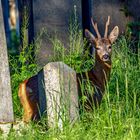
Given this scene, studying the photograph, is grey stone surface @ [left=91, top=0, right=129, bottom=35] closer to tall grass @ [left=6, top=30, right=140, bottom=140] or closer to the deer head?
the deer head

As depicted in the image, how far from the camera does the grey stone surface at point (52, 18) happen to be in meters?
12.0

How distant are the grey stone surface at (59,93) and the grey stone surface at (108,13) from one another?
4401 millimetres

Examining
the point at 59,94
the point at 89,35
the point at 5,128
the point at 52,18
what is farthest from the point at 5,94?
the point at 52,18

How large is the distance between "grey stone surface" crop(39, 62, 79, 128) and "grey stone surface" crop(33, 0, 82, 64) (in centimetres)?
422

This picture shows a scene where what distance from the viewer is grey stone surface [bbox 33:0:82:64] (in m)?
12.0

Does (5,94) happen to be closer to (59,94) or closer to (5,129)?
(5,129)

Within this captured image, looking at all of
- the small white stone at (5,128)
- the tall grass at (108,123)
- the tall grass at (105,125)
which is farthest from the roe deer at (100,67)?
the small white stone at (5,128)

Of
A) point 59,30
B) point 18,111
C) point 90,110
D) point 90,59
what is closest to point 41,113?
point 90,110

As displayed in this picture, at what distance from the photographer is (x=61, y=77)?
7699 millimetres

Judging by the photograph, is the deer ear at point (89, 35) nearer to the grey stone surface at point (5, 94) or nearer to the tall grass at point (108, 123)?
the tall grass at point (108, 123)

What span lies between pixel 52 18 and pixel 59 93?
452 centimetres

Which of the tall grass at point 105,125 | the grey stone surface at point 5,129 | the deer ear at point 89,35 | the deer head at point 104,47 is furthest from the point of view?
the deer ear at point 89,35

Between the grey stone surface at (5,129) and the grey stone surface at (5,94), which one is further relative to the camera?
the grey stone surface at (5,94)

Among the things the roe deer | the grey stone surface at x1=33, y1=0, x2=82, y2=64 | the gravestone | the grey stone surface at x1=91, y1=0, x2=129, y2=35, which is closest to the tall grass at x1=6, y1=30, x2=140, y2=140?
the gravestone
